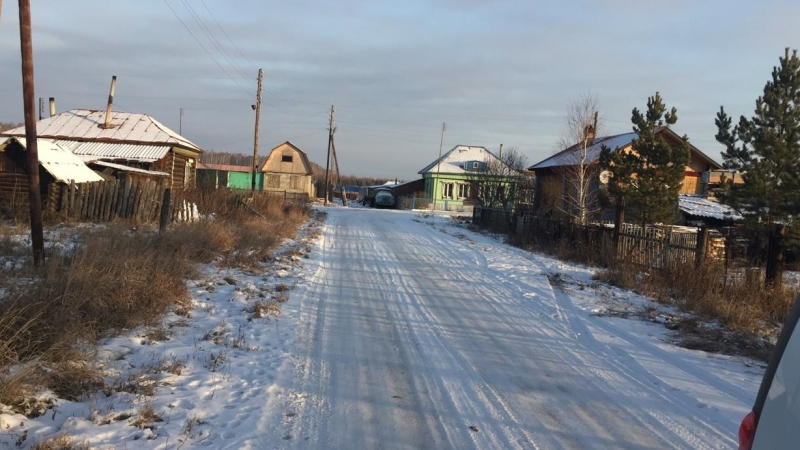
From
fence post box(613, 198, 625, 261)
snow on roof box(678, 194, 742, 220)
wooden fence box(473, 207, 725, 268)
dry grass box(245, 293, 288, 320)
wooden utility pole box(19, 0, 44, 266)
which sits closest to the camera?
dry grass box(245, 293, 288, 320)

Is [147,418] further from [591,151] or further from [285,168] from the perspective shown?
[285,168]

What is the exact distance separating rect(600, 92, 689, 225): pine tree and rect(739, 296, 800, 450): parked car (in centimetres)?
1425

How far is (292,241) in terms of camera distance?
17.1 metres

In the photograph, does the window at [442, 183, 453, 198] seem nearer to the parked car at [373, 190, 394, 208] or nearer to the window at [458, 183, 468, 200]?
the window at [458, 183, 468, 200]

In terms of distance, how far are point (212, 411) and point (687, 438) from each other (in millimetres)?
3961

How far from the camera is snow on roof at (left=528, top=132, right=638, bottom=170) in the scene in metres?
26.0

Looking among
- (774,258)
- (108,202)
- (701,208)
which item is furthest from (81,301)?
(701,208)

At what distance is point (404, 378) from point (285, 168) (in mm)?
54998

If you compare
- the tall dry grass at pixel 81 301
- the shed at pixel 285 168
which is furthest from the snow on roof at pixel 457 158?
the tall dry grass at pixel 81 301

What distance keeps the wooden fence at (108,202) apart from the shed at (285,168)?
42.1 meters

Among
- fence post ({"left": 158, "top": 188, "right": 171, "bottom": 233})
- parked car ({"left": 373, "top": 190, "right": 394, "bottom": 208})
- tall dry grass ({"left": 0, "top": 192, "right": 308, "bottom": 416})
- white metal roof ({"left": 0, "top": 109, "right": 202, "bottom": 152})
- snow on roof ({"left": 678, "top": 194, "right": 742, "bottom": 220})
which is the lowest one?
tall dry grass ({"left": 0, "top": 192, "right": 308, "bottom": 416})

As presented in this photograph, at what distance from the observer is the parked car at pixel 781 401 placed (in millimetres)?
1918

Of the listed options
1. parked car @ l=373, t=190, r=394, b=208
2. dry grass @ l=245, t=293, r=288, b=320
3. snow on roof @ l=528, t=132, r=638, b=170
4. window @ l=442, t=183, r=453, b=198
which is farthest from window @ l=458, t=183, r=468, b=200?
dry grass @ l=245, t=293, r=288, b=320

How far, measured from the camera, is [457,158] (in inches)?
2215
